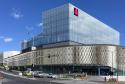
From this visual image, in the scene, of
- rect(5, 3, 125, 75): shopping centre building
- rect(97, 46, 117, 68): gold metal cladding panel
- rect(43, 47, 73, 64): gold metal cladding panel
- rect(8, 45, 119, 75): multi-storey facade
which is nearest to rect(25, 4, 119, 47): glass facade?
rect(5, 3, 125, 75): shopping centre building

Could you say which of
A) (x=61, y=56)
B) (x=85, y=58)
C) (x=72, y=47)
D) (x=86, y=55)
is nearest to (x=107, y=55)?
(x=86, y=55)

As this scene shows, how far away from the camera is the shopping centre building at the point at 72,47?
138 m

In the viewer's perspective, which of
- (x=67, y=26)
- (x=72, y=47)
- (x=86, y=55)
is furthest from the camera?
(x=67, y=26)

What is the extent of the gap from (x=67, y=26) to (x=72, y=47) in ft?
38.8

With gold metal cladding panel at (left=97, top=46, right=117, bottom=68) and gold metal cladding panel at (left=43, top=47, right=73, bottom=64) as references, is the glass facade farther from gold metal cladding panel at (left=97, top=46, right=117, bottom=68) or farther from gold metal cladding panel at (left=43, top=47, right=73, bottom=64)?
gold metal cladding panel at (left=97, top=46, right=117, bottom=68)

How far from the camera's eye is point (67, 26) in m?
148

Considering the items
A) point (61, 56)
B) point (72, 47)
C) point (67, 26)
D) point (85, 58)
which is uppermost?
point (67, 26)

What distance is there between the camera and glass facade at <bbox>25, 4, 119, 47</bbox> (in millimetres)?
148625

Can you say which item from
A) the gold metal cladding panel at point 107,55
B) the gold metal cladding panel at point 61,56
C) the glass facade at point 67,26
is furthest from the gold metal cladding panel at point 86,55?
the glass facade at point 67,26

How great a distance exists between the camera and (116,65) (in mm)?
139875

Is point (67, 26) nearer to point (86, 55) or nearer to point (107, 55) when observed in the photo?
point (86, 55)

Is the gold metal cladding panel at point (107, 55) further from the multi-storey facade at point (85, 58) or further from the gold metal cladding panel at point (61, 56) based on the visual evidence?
the gold metal cladding panel at point (61, 56)

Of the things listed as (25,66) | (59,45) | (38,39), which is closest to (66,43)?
(59,45)

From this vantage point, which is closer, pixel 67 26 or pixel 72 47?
pixel 72 47
